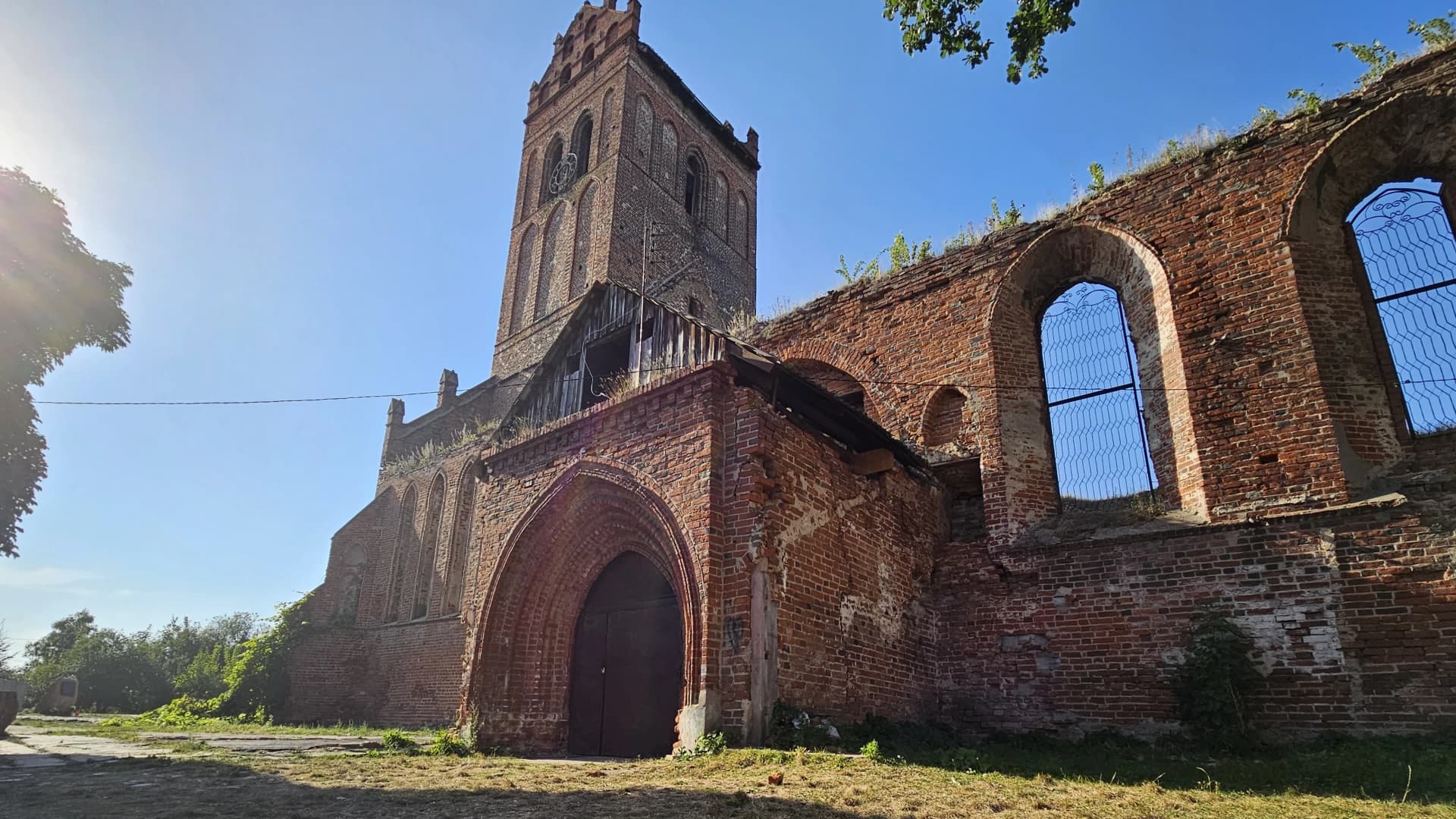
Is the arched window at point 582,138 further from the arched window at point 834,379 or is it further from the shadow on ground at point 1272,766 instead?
the shadow on ground at point 1272,766

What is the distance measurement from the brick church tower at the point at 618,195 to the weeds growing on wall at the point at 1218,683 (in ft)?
60.0

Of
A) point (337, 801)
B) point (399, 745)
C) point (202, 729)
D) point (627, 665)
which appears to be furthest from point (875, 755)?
point (202, 729)

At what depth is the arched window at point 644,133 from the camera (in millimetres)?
27031

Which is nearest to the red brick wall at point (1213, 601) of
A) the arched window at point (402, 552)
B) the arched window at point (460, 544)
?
the arched window at point (460, 544)

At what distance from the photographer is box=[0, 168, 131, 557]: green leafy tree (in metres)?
15.3

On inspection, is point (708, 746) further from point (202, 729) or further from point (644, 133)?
point (644, 133)

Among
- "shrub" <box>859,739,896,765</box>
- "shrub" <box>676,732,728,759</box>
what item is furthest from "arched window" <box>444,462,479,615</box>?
"shrub" <box>859,739,896,765</box>

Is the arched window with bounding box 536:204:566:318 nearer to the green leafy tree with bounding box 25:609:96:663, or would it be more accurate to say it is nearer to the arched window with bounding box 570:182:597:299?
the arched window with bounding box 570:182:597:299

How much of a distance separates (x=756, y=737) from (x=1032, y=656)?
Result: 4365 mm

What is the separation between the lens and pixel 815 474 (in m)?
8.43

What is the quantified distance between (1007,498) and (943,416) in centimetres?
179

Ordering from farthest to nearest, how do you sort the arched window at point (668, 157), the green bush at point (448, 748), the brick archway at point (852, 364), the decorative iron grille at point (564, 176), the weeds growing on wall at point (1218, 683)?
1. the decorative iron grille at point (564, 176)
2. the arched window at point (668, 157)
3. the brick archway at point (852, 364)
4. the green bush at point (448, 748)
5. the weeds growing on wall at point (1218, 683)

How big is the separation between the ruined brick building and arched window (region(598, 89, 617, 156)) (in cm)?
1702

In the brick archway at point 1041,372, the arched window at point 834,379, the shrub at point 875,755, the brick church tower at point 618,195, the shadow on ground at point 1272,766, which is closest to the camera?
the shadow on ground at point 1272,766
